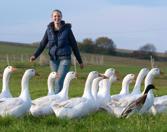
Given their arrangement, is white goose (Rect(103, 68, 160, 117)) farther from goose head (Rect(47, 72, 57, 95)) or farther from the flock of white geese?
goose head (Rect(47, 72, 57, 95))

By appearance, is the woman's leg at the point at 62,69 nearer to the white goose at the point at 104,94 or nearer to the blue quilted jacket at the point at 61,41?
the blue quilted jacket at the point at 61,41

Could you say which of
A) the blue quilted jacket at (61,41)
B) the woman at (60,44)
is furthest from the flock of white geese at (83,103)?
the blue quilted jacket at (61,41)

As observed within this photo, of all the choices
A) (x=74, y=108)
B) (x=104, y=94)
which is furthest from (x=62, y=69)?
(x=74, y=108)

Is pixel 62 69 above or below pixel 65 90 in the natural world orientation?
above

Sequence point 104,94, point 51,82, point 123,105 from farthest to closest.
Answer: point 51,82 < point 104,94 < point 123,105

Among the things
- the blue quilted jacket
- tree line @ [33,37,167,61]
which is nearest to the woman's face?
the blue quilted jacket

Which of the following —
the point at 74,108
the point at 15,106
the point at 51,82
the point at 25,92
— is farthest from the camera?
the point at 51,82

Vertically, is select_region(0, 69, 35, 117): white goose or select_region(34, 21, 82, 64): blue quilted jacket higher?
select_region(34, 21, 82, 64): blue quilted jacket

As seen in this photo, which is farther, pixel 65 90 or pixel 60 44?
pixel 60 44

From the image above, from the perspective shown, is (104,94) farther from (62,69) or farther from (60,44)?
(60,44)

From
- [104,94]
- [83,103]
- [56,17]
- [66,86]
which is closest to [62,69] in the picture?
[66,86]

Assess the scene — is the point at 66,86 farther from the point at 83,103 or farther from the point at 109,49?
the point at 109,49

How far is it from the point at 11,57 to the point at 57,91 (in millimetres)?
63486

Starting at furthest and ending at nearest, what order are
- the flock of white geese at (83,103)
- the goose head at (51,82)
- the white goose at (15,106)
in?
the goose head at (51,82) → the flock of white geese at (83,103) → the white goose at (15,106)
